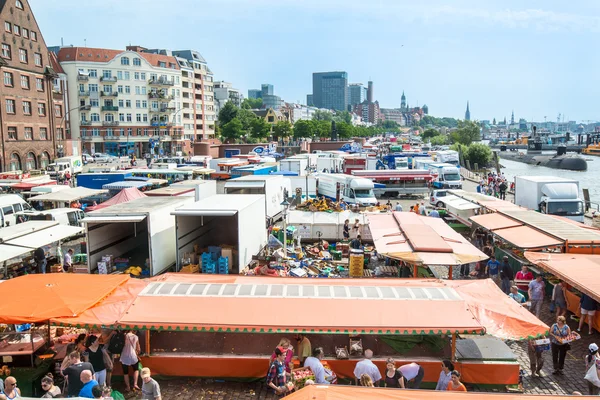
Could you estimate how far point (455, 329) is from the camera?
9.66m

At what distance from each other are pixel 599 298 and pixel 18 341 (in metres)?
13.1

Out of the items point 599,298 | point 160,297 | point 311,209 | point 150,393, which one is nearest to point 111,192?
point 311,209

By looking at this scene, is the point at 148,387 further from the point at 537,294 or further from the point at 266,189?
the point at 266,189

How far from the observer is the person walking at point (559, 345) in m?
11.1

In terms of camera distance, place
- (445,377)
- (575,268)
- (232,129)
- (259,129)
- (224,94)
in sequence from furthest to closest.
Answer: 1. (224,94)
2. (259,129)
3. (232,129)
4. (575,268)
5. (445,377)

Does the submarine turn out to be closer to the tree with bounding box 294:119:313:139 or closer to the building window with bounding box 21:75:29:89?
the tree with bounding box 294:119:313:139

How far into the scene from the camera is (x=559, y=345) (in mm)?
11086

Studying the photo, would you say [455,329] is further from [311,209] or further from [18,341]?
[311,209]

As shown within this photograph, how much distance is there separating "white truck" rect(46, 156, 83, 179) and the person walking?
43957mm

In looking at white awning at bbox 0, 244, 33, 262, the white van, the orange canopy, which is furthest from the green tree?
the orange canopy

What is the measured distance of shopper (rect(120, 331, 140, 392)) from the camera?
10211mm

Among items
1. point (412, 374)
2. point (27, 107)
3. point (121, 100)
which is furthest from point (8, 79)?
point (412, 374)

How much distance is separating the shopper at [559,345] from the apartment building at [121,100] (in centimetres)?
8098

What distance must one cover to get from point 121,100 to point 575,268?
84.4 metres
